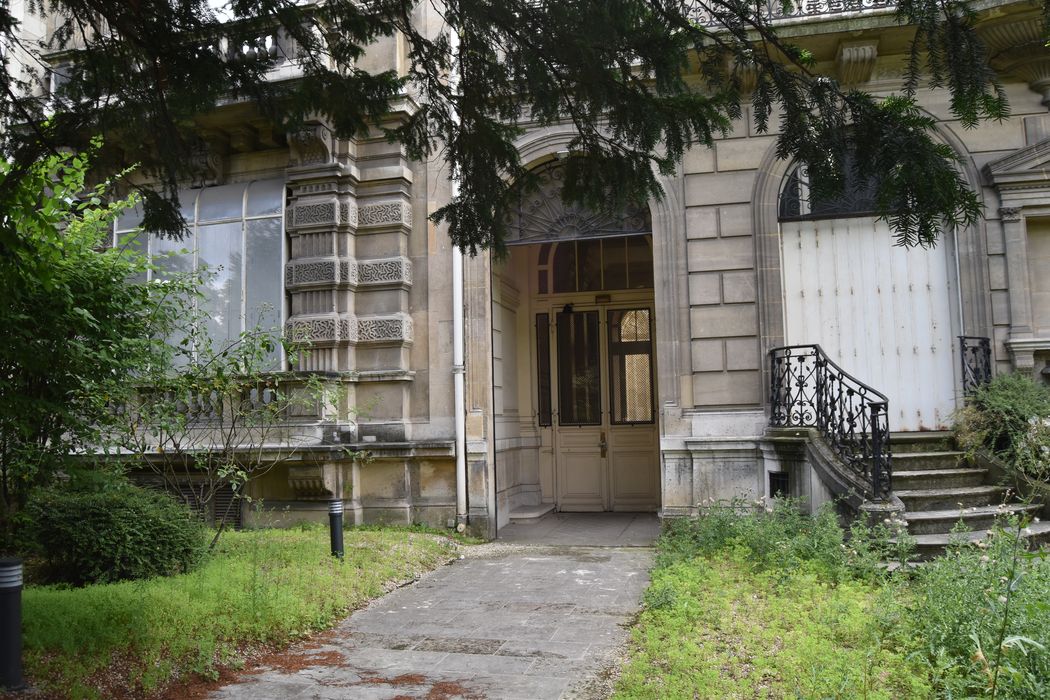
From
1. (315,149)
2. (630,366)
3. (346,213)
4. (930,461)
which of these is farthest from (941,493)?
(315,149)

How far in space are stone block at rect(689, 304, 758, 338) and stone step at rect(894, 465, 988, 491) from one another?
254 centimetres

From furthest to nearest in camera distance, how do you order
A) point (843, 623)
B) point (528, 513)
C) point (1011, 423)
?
point (528, 513), point (1011, 423), point (843, 623)

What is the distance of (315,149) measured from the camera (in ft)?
37.8

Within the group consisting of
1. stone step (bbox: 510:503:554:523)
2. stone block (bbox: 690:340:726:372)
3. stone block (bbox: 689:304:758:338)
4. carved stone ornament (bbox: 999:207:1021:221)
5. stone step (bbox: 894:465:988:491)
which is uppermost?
carved stone ornament (bbox: 999:207:1021:221)

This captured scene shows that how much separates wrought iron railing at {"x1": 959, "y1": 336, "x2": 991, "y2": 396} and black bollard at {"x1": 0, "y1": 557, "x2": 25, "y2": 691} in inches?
380

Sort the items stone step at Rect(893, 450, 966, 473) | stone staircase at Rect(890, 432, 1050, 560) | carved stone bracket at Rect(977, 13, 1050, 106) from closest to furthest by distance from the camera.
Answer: stone staircase at Rect(890, 432, 1050, 560) < stone step at Rect(893, 450, 966, 473) < carved stone bracket at Rect(977, 13, 1050, 106)

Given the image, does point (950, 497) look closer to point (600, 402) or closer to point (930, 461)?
point (930, 461)

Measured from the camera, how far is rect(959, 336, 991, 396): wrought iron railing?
9.90m

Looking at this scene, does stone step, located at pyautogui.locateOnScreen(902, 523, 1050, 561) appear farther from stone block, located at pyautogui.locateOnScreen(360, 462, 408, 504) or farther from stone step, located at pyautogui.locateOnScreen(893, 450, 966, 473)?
stone block, located at pyautogui.locateOnScreen(360, 462, 408, 504)

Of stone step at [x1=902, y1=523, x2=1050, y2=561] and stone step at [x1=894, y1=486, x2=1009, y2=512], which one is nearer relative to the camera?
stone step at [x1=902, y1=523, x2=1050, y2=561]

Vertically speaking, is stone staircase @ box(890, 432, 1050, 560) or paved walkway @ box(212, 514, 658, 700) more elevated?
stone staircase @ box(890, 432, 1050, 560)

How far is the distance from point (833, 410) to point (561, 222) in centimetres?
441

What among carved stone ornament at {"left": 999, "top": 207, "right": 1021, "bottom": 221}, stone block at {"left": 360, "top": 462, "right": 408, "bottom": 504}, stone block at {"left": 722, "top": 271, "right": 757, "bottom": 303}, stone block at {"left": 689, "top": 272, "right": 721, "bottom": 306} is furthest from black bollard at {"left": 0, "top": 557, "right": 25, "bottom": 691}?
carved stone ornament at {"left": 999, "top": 207, "right": 1021, "bottom": 221}

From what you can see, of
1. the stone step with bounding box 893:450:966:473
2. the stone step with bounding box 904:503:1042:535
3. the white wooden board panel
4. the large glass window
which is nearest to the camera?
the stone step with bounding box 904:503:1042:535
